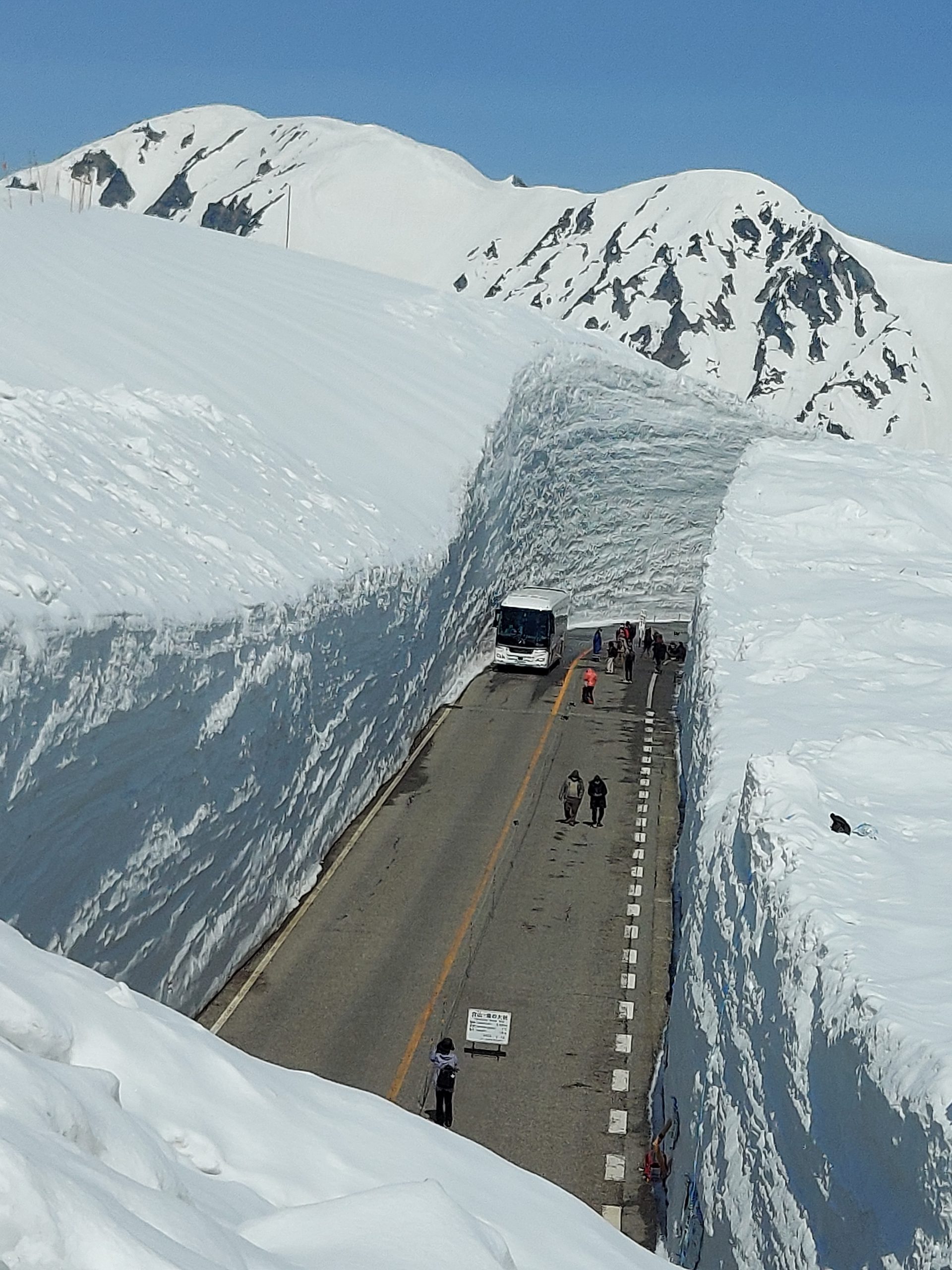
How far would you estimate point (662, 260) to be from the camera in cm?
13925

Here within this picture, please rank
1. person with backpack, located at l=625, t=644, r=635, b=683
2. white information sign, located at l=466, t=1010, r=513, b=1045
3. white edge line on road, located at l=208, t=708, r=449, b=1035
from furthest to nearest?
person with backpack, located at l=625, t=644, r=635, b=683
white edge line on road, located at l=208, t=708, r=449, b=1035
white information sign, located at l=466, t=1010, r=513, b=1045

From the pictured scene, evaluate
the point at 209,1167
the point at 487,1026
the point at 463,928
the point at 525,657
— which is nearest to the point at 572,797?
the point at 463,928

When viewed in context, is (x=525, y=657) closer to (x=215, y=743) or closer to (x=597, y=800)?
(x=597, y=800)

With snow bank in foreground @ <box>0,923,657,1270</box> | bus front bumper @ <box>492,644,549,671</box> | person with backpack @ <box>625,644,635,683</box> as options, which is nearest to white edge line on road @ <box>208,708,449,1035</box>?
bus front bumper @ <box>492,644,549,671</box>

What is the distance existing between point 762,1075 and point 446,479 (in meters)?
22.5

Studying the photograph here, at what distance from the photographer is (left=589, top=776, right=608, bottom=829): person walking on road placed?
2745cm

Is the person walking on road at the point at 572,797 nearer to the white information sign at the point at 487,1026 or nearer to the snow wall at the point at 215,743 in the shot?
the snow wall at the point at 215,743

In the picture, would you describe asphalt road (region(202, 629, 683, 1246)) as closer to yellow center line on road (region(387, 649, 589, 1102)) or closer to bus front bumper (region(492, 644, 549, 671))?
yellow center line on road (region(387, 649, 589, 1102))

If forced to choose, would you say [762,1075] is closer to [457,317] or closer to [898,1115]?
[898,1115]

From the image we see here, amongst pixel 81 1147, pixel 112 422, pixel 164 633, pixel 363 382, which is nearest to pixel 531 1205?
pixel 81 1147

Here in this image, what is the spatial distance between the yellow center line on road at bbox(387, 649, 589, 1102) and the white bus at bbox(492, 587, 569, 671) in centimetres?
317

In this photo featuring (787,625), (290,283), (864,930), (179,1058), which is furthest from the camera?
(290,283)

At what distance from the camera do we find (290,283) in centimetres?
4303

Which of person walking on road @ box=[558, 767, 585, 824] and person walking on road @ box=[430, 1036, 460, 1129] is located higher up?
person walking on road @ box=[558, 767, 585, 824]
